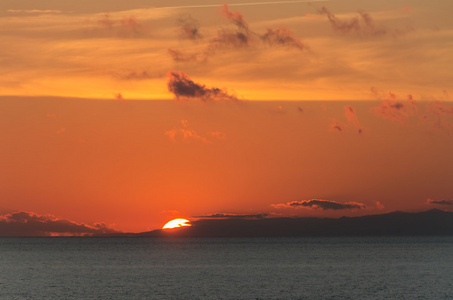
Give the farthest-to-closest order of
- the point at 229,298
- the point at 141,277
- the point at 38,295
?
the point at 141,277, the point at 38,295, the point at 229,298

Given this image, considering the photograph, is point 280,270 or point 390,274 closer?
point 390,274

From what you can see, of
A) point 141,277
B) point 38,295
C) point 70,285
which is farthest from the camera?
point 141,277

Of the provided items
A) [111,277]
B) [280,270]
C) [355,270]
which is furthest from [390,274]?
[111,277]

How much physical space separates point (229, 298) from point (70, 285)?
34.4 meters

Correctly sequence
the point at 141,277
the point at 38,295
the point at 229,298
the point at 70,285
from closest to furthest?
1. the point at 229,298
2. the point at 38,295
3. the point at 70,285
4. the point at 141,277

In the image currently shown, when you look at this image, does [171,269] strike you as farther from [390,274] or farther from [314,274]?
[390,274]

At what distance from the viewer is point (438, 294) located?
103812 millimetres

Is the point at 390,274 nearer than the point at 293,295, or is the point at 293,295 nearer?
the point at 293,295

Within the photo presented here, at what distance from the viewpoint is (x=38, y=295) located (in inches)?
4139

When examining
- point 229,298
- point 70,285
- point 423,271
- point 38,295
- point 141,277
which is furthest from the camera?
point 423,271

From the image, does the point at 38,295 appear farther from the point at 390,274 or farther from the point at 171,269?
the point at 390,274

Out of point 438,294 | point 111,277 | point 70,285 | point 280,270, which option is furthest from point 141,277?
Answer: point 438,294

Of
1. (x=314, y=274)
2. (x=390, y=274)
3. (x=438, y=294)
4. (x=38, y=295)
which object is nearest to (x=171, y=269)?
(x=314, y=274)

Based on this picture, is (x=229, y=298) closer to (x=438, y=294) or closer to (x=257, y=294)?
(x=257, y=294)
